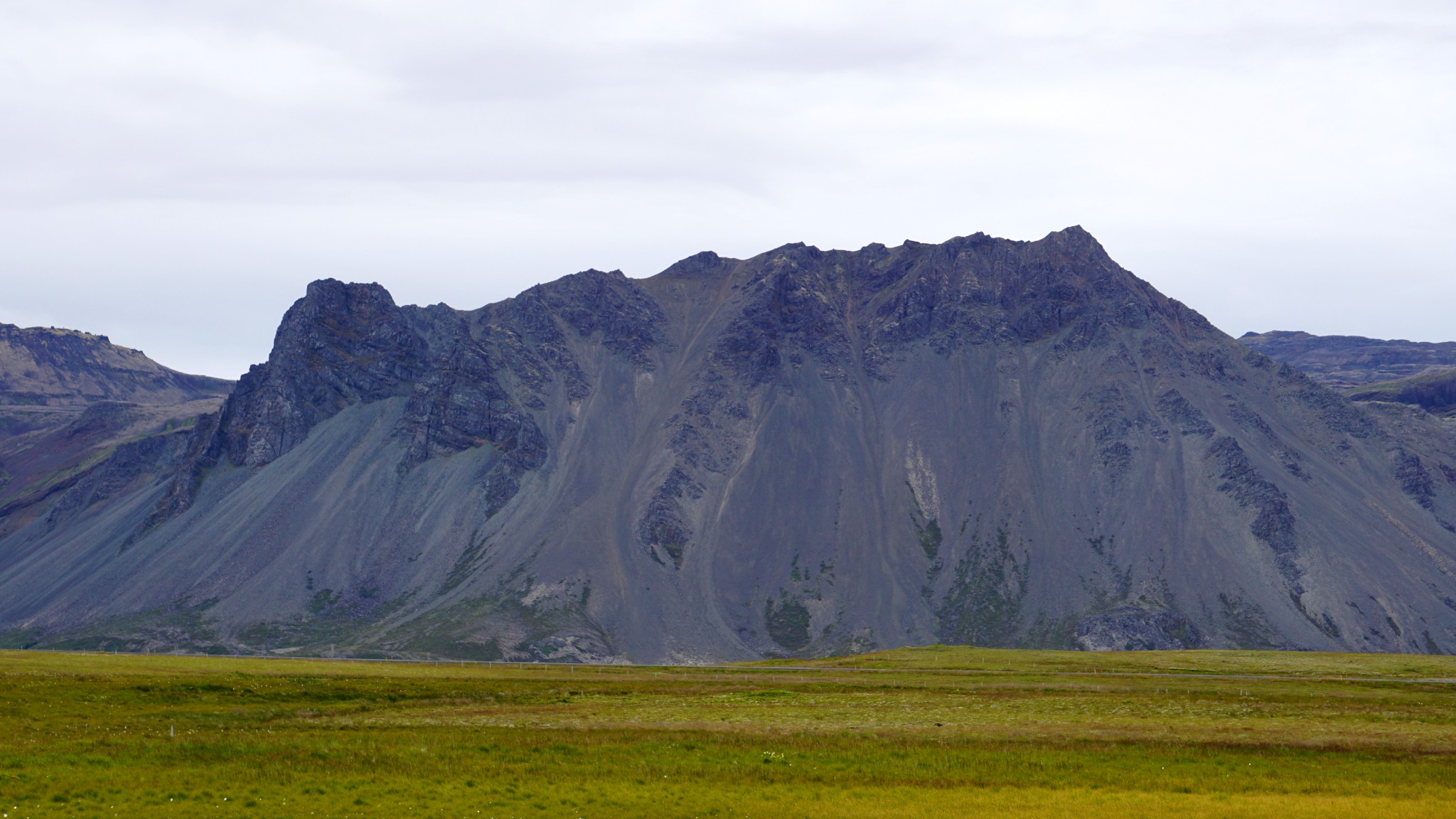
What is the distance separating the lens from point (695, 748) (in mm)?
49781

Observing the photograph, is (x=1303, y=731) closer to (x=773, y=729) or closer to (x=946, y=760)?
(x=946, y=760)

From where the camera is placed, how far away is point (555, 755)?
46688 mm

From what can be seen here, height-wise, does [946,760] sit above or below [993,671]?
above

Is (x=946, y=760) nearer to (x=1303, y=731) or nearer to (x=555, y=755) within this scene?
(x=555, y=755)

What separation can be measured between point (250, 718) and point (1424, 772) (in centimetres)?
5501

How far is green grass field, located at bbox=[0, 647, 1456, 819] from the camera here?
3775 cm

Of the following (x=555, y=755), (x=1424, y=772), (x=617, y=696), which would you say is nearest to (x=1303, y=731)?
(x=1424, y=772)

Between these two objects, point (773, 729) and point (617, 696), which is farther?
point (617, 696)

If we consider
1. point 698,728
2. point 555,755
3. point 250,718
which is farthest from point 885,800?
point 250,718

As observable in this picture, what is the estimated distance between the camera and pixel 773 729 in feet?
187

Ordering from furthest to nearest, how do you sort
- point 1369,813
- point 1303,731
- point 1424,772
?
1. point 1303,731
2. point 1424,772
3. point 1369,813

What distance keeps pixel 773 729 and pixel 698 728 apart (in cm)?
385

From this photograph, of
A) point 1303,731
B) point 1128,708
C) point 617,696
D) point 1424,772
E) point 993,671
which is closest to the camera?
point 1424,772

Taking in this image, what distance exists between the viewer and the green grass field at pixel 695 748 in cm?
3775
